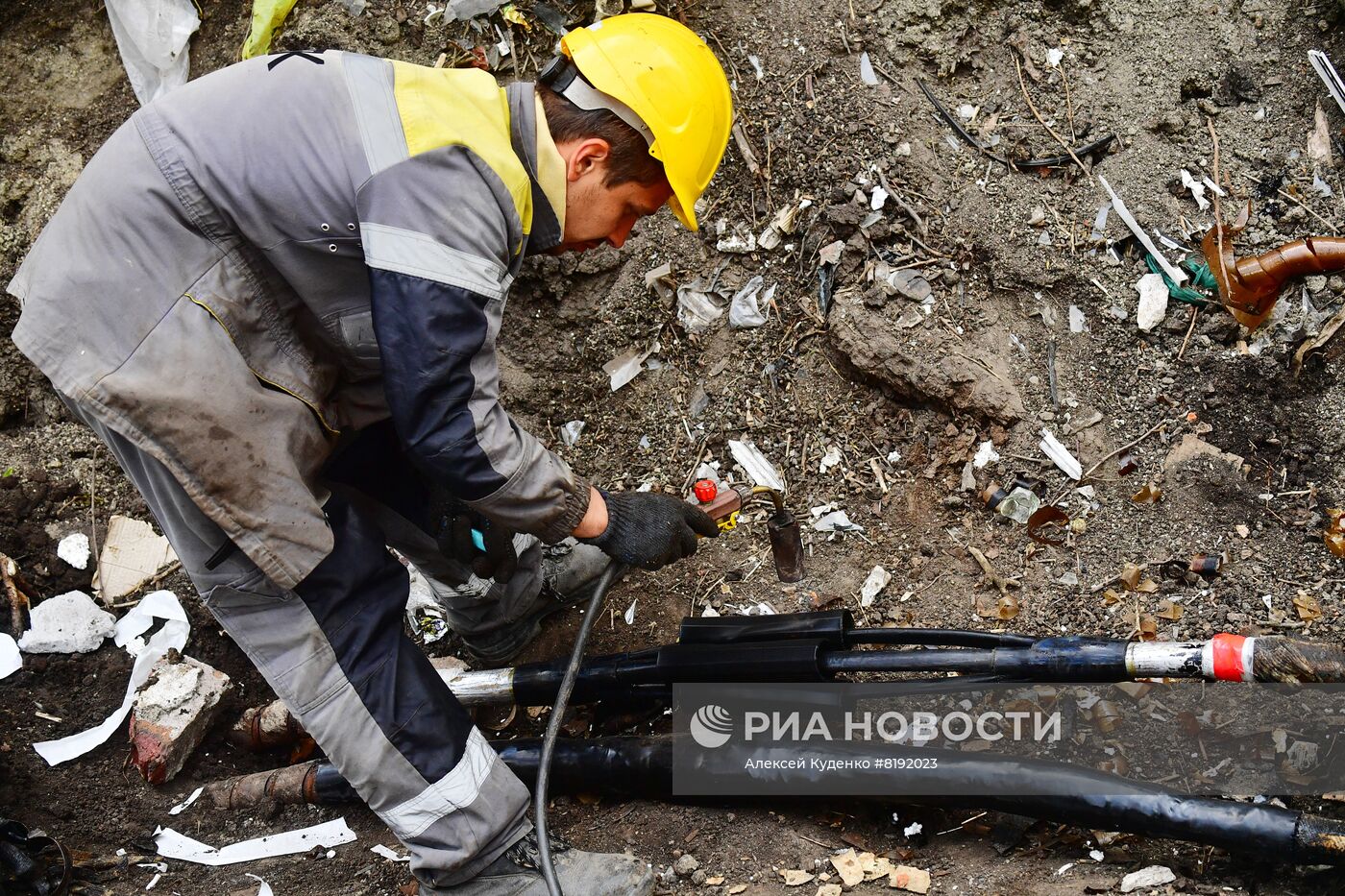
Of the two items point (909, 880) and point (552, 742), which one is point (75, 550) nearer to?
point (552, 742)

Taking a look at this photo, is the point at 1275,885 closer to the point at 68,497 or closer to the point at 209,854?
the point at 209,854

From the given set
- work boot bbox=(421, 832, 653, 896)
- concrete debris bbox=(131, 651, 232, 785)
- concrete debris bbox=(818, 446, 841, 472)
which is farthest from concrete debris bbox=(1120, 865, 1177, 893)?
concrete debris bbox=(131, 651, 232, 785)

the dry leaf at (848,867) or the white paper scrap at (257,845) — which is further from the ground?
the dry leaf at (848,867)

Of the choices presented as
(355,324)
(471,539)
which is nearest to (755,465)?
(471,539)

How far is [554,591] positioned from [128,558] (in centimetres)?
158

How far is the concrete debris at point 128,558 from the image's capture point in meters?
3.64

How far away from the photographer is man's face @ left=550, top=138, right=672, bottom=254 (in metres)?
2.29

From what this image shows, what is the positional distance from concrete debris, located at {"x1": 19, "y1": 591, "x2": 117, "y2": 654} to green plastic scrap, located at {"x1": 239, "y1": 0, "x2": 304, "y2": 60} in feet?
6.80

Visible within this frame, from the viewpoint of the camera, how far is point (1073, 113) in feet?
12.2

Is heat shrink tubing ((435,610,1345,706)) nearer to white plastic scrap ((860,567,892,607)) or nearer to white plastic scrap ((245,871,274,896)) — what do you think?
white plastic scrap ((860,567,892,607))

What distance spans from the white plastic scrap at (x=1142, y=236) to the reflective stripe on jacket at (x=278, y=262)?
2234 millimetres

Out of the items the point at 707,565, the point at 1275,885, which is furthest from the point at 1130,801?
the point at 707,565

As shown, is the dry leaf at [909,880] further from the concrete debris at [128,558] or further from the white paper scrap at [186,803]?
the concrete debris at [128,558]

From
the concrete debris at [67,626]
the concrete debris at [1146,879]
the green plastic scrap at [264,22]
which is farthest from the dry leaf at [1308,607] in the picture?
the green plastic scrap at [264,22]
